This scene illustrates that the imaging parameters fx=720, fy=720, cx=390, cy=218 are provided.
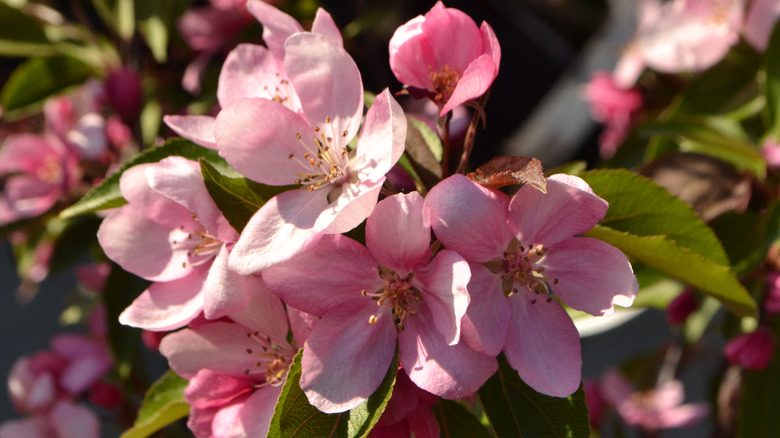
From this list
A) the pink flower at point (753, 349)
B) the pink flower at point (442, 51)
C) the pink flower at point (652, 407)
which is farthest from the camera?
the pink flower at point (652, 407)

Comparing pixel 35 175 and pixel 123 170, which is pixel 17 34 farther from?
pixel 123 170

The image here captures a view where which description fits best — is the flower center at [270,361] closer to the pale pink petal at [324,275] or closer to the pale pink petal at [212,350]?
the pale pink petal at [212,350]

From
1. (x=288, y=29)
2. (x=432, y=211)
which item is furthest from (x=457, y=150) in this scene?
(x=432, y=211)

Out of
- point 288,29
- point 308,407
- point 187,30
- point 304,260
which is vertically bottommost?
point 187,30

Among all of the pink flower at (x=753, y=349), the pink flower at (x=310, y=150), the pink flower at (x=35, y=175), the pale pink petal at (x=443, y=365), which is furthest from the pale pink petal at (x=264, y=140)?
the pink flower at (x=35, y=175)

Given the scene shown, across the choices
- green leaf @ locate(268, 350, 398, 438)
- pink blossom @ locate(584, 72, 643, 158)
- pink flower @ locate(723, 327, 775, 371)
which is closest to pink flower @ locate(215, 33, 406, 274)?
green leaf @ locate(268, 350, 398, 438)

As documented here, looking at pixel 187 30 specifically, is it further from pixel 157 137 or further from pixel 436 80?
pixel 436 80
